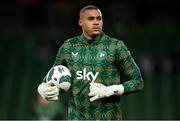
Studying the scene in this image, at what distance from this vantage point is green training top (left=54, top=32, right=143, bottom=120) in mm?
5922

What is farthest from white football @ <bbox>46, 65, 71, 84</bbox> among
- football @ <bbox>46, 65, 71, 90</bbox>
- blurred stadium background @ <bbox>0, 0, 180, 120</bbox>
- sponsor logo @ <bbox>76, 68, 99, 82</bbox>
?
blurred stadium background @ <bbox>0, 0, 180, 120</bbox>

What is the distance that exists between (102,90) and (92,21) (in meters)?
0.69

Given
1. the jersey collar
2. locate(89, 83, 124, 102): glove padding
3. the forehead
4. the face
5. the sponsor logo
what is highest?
the forehead

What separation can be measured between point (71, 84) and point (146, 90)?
10240mm

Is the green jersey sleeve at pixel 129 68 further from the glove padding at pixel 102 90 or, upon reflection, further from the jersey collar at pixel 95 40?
the jersey collar at pixel 95 40

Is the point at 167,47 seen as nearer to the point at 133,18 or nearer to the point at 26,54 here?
the point at 133,18

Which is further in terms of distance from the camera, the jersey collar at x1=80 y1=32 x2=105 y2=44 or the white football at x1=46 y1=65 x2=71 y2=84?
the jersey collar at x1=80 y1=32 x2=105 y2=44

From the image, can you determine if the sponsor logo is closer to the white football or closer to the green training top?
the green training top

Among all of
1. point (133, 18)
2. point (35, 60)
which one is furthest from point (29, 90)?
point (133, 18)

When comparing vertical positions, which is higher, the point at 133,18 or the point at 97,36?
the point at 133,18

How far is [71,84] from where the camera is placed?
6.02m

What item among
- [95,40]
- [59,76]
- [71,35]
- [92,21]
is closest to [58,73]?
[59,76]

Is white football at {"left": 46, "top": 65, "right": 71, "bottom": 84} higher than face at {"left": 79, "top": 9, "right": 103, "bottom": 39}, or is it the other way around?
face at {"left": 79, "top": 9, "right": 103, "bottom": 39}

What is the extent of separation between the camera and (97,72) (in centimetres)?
595
